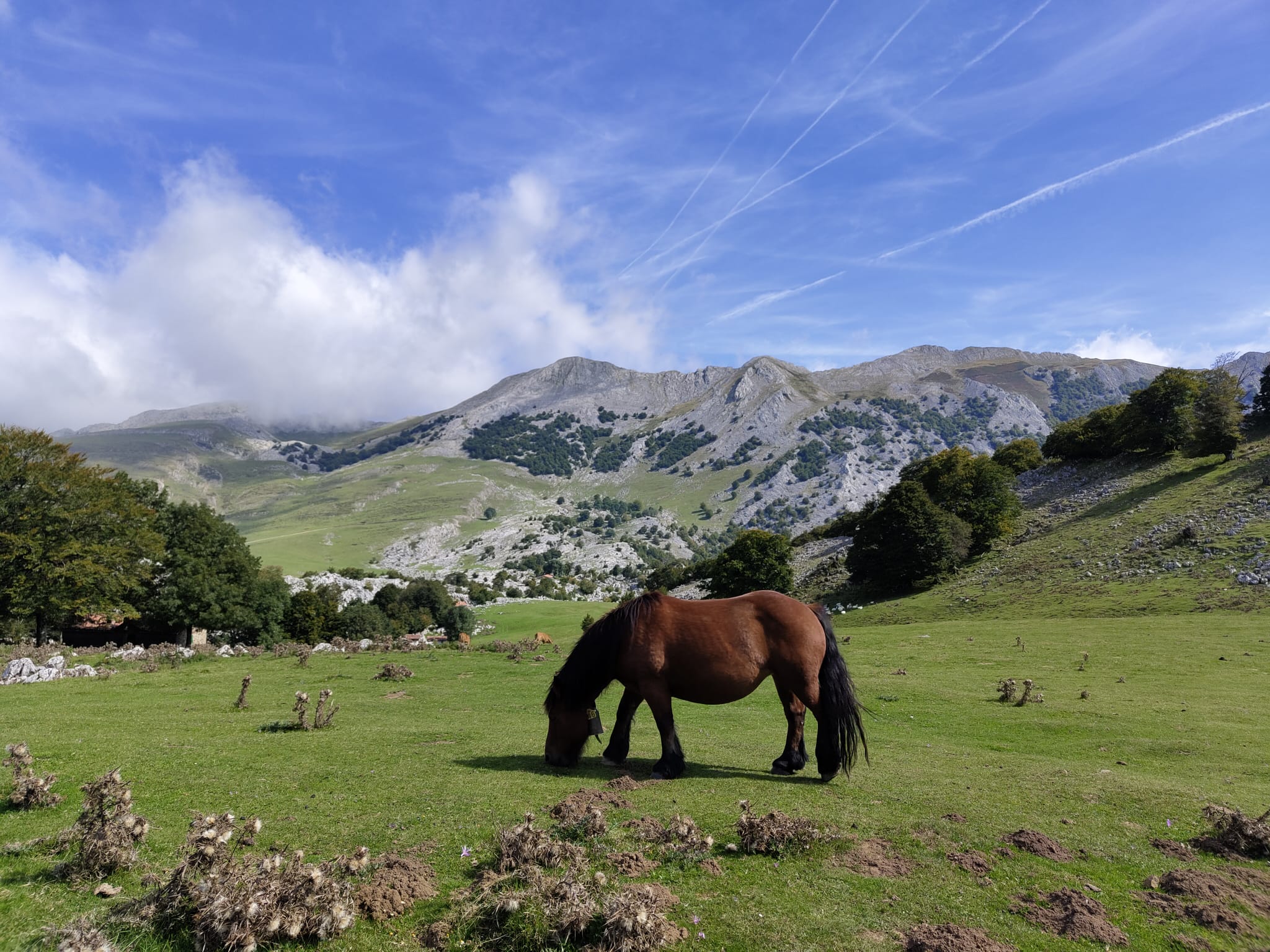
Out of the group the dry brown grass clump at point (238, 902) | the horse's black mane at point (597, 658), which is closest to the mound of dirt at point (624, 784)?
the horse's black mane at point (597, 658)

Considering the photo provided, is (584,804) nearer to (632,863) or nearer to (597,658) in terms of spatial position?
(632,863)

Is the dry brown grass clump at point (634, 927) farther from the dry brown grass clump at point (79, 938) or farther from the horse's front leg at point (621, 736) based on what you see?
the horse's front leg at point (621, 736)

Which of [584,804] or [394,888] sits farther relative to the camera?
[584,804]

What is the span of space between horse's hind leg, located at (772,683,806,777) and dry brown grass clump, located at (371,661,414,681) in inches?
798

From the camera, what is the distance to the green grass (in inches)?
235

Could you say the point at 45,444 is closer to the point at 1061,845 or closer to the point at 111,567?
the point at 111,567

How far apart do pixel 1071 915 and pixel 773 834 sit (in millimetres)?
2792

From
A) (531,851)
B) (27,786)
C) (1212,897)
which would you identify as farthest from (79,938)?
(1212,897)

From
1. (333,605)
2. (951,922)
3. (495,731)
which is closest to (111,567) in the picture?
(333,605)

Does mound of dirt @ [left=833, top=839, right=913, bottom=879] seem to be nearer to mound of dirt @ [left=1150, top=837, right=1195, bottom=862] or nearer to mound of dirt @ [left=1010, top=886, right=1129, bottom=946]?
mound of dirt @ [left=1010, top=886, right=1129, bottom=946]

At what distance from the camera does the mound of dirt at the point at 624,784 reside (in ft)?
31.0

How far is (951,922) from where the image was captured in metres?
5.68

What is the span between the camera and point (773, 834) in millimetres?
7125

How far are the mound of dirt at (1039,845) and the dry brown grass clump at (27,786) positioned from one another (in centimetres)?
1202
